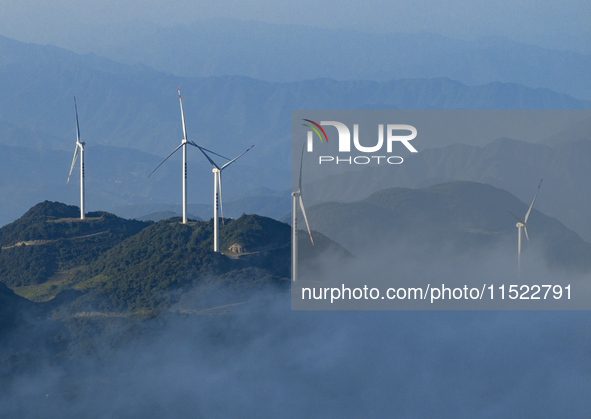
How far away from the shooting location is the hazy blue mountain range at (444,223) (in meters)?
113

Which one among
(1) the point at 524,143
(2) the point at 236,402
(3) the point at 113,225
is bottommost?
(2) the point at 236,402

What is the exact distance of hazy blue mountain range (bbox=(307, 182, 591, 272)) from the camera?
371 feet

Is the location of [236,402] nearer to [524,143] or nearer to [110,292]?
[110,292]

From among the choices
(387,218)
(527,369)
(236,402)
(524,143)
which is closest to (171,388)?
(236,402)

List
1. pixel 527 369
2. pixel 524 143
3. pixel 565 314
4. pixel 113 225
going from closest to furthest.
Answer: pixel 527 369 < pixel 565 314 < pixel 113 225 < pixel 524 143

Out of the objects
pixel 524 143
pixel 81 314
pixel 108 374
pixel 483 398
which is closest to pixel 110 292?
pixel 81 314

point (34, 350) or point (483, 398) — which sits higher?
point (34, 350)

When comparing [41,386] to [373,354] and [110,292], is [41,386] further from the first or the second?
[373,354]

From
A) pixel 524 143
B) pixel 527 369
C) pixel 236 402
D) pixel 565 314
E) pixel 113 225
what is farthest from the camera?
pixel 524 143

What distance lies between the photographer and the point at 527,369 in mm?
88875

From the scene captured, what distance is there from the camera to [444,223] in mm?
122875

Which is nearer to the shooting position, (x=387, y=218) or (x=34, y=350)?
(x=34, y=350)

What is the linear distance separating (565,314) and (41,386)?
67.8 meters

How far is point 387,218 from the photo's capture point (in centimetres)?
12269
